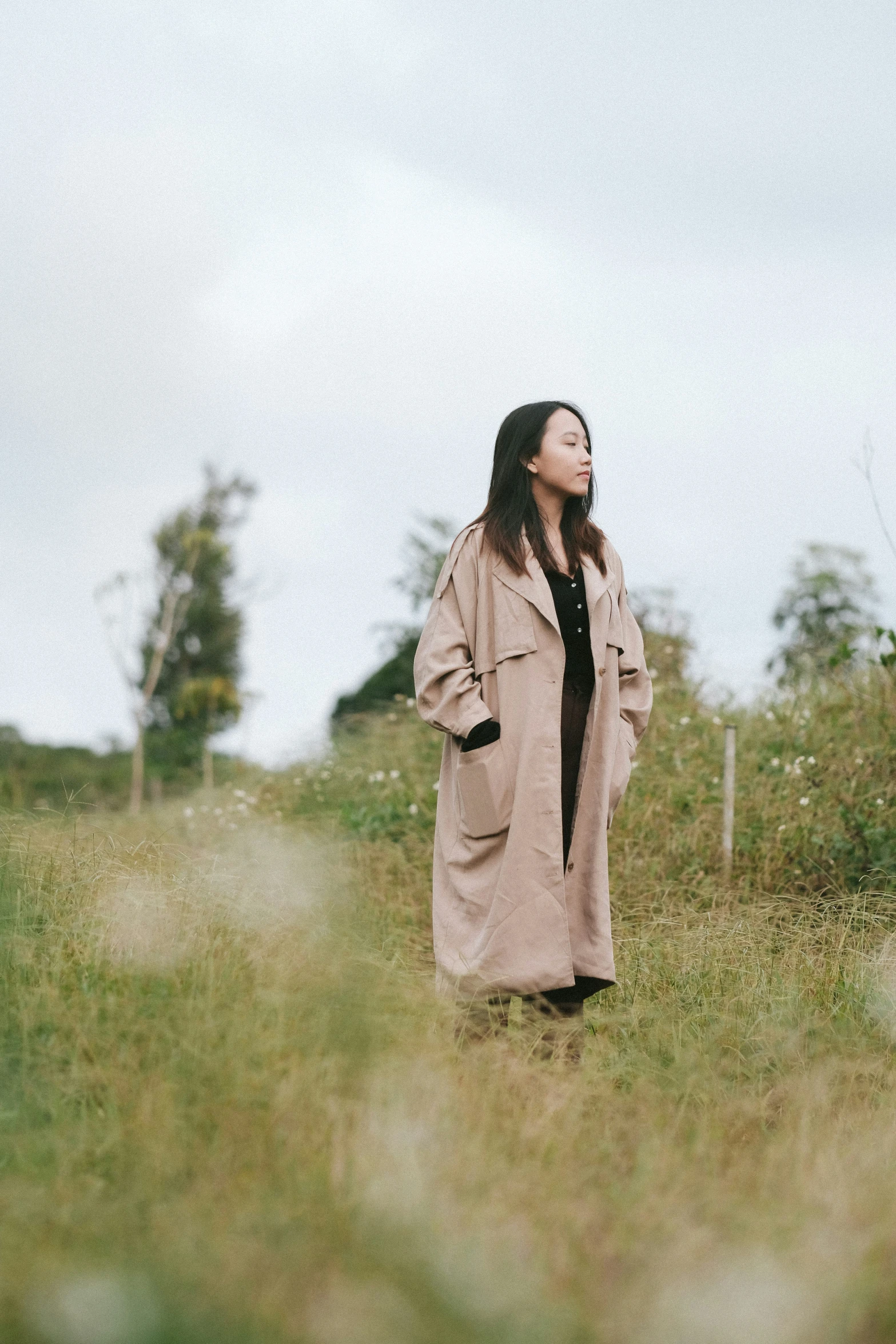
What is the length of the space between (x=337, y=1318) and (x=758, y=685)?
6.46m

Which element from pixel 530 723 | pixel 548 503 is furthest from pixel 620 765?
pixel 548 503

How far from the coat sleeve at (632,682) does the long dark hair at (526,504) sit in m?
0.19

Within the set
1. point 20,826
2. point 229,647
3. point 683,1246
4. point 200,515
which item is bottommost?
point 683,1246

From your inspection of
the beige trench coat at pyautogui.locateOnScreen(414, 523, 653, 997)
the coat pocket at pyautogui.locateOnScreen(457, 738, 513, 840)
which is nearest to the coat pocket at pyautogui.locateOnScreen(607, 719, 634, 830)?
the beige trench coat at pyautogui.locateOnScreen(414, 523, 653, 997)

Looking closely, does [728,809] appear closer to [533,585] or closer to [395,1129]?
[533,585]

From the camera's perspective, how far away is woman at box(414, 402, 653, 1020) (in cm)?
302

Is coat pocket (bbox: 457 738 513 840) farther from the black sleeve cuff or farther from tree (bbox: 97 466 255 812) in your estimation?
→ tree (bbox: 97 466 255 812)

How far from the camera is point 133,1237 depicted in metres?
1.73

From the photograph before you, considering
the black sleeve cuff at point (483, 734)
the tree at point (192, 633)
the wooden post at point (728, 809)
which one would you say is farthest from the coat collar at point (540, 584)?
the tree at point (192, 633)

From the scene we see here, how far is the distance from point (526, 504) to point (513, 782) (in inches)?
31.9

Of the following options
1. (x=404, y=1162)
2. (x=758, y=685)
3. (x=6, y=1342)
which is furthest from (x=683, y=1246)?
(x=758, y=685)

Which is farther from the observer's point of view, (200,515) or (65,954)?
(200,515)

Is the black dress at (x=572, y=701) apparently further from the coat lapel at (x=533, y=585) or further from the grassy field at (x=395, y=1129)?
Result: the grassy field at (x=395, y=1129)

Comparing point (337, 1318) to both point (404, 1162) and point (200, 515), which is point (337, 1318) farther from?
point (200, 515)
